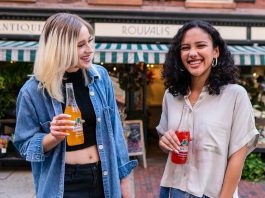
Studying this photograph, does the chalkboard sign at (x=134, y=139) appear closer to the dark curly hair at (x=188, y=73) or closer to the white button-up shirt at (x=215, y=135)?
the dark curly hair at (x=188, y=73)

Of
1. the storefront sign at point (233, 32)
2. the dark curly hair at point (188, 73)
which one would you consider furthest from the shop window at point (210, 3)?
the dark curly hair at point (188, 73)

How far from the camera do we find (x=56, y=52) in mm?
2059

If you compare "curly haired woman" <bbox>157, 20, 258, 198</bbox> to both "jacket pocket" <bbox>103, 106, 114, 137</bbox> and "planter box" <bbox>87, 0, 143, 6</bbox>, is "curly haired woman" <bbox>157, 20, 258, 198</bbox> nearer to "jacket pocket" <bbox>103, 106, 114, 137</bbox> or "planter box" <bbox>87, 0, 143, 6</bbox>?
"jacket pocket" <bbox>103, 106, 114, 137</bbox>

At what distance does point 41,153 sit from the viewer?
209 cm

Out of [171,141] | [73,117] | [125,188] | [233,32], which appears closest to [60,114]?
[73,117]

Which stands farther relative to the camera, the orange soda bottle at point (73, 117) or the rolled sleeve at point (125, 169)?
the rolled sleeve at point (125, 169)

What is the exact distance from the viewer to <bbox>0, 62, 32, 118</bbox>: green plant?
7.96 meters

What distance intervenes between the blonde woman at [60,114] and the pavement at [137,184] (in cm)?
394

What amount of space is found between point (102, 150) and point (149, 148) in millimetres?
7843

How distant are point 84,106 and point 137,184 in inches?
191

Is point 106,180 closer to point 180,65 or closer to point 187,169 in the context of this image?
point 187,169

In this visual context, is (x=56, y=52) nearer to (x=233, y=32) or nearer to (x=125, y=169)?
(x=125, y=169)

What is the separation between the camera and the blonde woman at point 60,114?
81.6 inches

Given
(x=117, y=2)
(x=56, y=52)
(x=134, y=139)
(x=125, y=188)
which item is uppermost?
(x=117, y=2)
